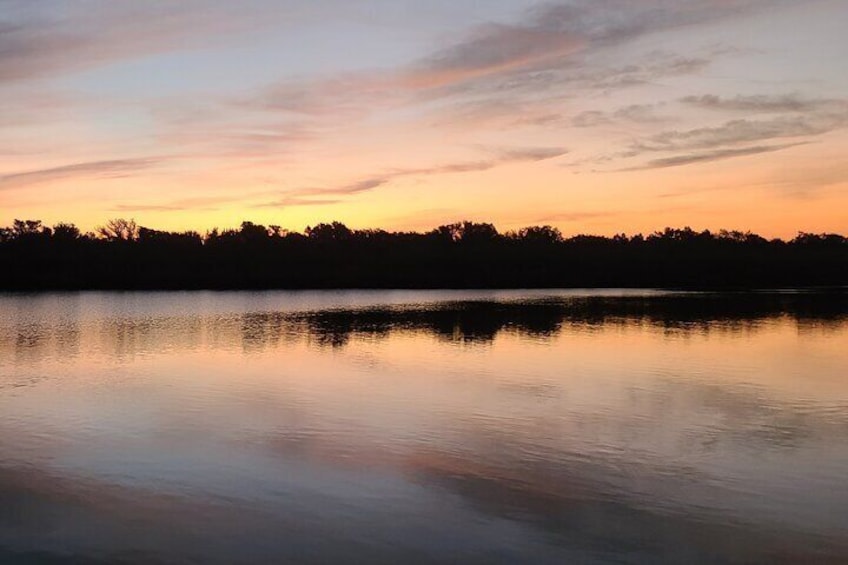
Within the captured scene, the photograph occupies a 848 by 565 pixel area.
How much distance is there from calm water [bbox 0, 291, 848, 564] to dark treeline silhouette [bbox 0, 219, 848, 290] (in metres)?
58.4

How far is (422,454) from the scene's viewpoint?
10609 mm

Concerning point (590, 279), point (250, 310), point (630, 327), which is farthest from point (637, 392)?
point (590, 279)

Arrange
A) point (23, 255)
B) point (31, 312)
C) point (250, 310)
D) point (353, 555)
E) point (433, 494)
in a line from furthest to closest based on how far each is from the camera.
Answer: point (23, 255) → point (250, 310) → point (31, 312) → point (433, 494) → point (353, 555)

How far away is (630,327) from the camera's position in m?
30.8

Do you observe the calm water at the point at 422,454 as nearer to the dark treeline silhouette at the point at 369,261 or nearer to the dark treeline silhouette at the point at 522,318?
the dark treeline silhouette at the point at 522,318

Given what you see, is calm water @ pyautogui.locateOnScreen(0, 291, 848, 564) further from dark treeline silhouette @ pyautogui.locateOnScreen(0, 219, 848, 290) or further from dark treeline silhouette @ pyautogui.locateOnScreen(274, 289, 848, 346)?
dark treeline silhouette @ pyautogui.locateOnScreen(0, 219, 848, 290)

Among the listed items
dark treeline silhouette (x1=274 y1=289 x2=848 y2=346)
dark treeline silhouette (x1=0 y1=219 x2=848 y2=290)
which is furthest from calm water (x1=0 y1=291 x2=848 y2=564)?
dark treeline silhouette (x1=0 y1=219 x2=848 y2=290)

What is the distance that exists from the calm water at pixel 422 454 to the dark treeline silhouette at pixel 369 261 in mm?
58445

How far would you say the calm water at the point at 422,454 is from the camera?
732cm

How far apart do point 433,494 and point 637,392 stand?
8.48 m

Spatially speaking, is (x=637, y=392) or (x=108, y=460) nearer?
(x=108, y=460)

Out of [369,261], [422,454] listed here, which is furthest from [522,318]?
[369,261]

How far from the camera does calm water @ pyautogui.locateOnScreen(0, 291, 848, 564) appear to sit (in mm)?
7320

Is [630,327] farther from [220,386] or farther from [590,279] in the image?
[590,279]
